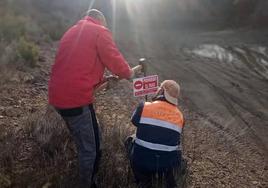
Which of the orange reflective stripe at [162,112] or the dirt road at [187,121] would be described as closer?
the orange reflective stripe at [162,112]

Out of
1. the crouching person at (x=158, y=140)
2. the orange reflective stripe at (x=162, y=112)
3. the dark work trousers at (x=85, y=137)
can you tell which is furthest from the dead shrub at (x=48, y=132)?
the orange reflective stripe at (x=162, y=112)

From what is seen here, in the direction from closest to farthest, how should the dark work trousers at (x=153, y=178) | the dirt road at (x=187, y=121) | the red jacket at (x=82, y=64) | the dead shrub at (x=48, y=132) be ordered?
the red jacket at (x=82, y=64) → the dark work trousers at (x=153, y=178) → the dirt road at (x=187, y=121) → the dead shrub at (x=48, y=132)

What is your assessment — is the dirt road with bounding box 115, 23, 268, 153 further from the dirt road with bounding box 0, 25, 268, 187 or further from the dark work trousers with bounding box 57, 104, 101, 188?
the dark work trousers with bounding box 57, 104, 101, 188

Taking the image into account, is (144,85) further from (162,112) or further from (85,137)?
(85,137)

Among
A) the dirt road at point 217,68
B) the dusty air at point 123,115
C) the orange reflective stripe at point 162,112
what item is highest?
the orange reflective stripe at point 162,112

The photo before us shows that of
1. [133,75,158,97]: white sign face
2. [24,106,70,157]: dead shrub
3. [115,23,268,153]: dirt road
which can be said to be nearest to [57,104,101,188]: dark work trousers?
[24,106,70,157]: dead shrub

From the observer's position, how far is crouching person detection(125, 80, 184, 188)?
566 centimetres

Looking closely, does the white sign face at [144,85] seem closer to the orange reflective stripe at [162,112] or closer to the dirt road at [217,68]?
the orange reflective stripe at [162,112]

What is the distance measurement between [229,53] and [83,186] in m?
15.1

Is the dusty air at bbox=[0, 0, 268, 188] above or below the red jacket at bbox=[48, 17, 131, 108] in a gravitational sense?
below

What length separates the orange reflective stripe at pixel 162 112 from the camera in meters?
5.66

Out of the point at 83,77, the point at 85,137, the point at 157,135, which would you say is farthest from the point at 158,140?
the point at 83,77

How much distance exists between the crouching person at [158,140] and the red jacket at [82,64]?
0.54 meters

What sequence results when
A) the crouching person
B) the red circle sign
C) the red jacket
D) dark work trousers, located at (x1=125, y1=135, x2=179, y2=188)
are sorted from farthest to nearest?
the red circle sign → dark work trousers, located at (x1=125, y1=135, x2=179, y2=188) → the crouching person → the red jacket
